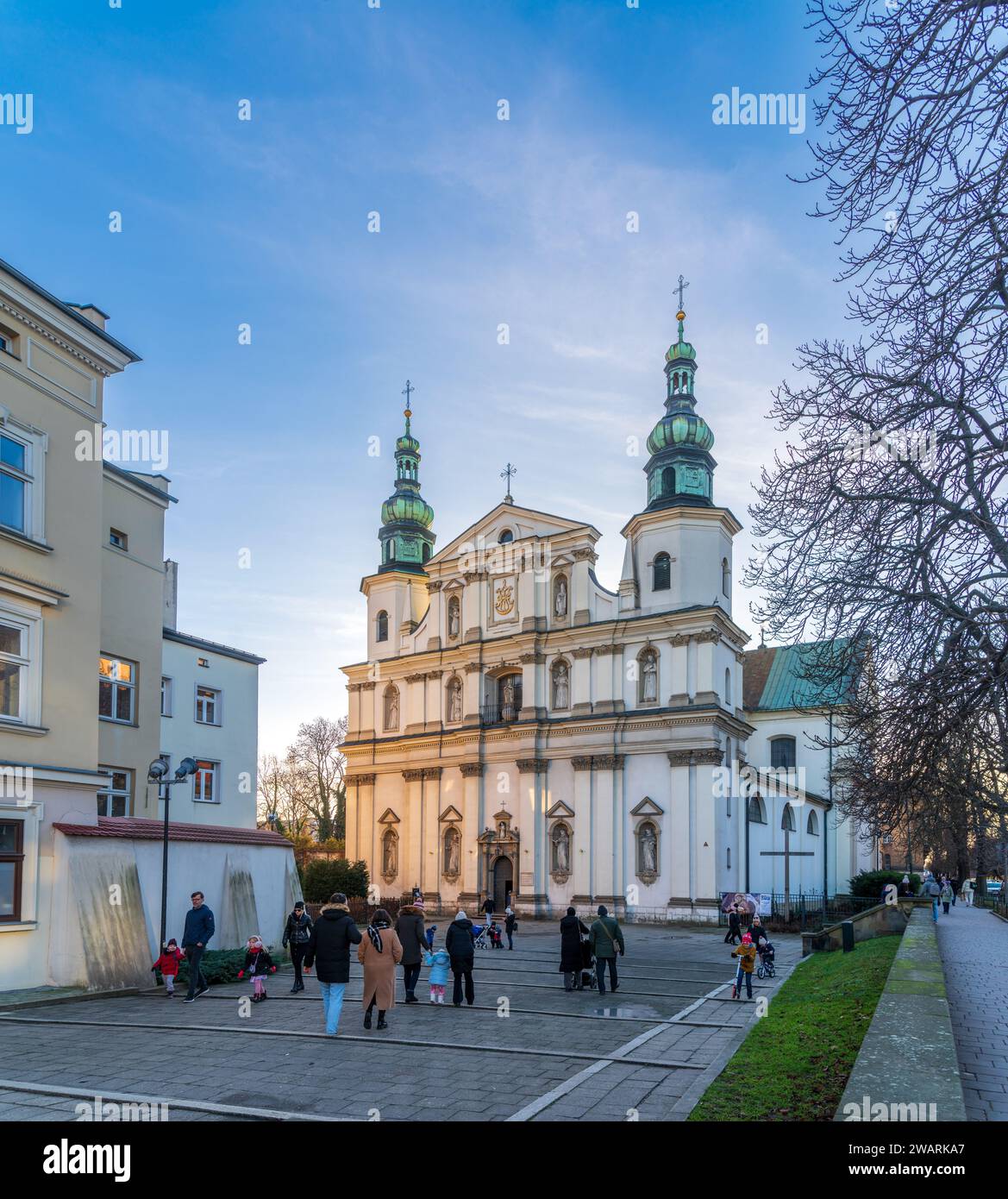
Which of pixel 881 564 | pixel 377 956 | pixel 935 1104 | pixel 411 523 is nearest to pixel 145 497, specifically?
pixel 377 956

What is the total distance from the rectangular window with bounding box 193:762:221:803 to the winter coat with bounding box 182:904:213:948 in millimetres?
11577

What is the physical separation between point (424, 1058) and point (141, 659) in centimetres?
1505

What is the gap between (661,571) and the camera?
1857 inches

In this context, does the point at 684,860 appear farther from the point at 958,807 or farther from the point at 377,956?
the point at 377,956

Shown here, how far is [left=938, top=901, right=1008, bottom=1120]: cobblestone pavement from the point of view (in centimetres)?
943

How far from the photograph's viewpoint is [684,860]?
4347cm

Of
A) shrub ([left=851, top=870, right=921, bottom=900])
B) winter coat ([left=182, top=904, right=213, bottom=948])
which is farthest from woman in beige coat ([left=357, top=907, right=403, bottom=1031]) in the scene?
shrub ([left=851, top=870, right=921, bottom=900])

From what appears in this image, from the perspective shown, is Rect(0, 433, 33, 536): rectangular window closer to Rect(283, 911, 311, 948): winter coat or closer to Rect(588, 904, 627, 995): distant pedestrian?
Rect(283, 911, 311, 948): winter coat

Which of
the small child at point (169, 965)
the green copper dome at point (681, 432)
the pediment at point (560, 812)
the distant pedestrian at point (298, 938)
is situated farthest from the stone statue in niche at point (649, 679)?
the small child at point (169, 965)

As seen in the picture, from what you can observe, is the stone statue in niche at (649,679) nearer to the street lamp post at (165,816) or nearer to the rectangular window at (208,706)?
the rectangular window at (208,706)

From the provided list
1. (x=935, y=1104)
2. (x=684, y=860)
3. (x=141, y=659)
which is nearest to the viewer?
(x=935, y=1104)

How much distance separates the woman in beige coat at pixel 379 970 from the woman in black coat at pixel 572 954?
554 cm

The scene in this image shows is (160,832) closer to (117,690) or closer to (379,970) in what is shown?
(117,690)
